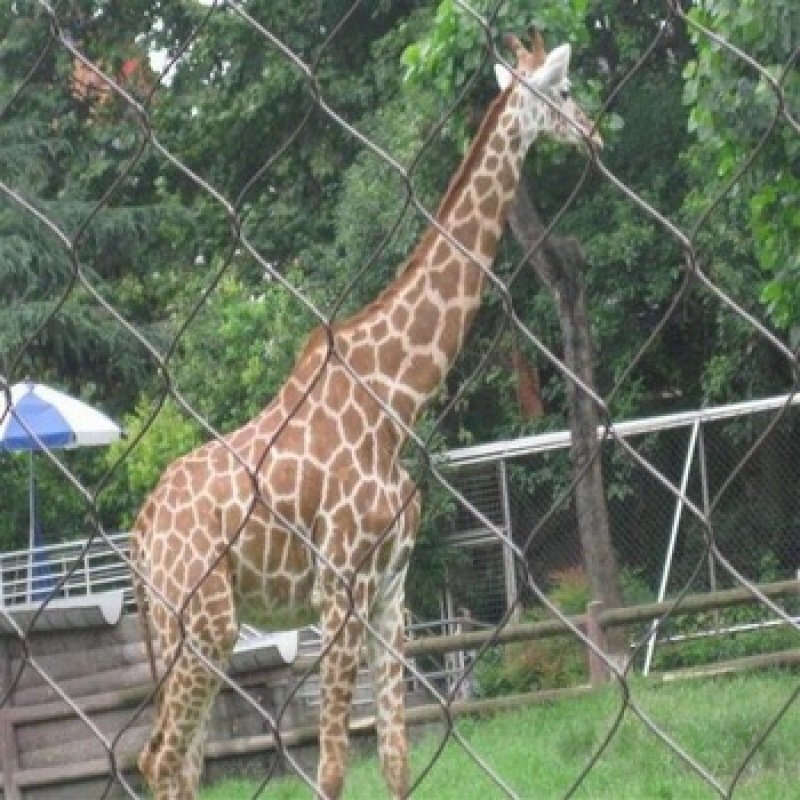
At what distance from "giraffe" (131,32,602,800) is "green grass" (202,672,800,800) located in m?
0.50

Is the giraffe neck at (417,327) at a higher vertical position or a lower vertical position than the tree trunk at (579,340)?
higher

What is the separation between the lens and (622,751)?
25.8 feet

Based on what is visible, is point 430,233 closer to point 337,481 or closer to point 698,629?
point 337,481

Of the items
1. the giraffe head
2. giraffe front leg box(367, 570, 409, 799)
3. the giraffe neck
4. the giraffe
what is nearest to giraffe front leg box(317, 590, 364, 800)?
the giraffe

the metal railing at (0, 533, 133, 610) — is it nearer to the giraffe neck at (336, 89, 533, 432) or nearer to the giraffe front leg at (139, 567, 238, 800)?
the giraffe front leg at (139, 567, 238, 800)

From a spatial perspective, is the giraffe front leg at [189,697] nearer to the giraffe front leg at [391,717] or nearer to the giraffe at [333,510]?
the giraffe at [333,510]

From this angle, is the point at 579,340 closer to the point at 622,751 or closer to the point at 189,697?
the point at 622,751

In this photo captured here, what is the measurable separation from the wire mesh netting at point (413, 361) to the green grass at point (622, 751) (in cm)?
3

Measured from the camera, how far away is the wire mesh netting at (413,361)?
21.2 feet

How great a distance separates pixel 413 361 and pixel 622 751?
207cm

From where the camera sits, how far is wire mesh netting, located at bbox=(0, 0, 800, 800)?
21.2ft

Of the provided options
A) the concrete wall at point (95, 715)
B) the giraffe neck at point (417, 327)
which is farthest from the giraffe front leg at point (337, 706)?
the concrete wall at point (95, 715)

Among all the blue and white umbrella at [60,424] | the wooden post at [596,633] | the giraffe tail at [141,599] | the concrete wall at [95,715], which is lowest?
the concrete wall at [95,715]

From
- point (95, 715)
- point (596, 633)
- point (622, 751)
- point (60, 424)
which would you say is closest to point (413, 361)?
point (622, 751)
